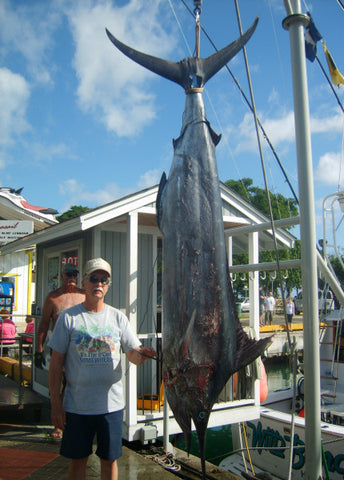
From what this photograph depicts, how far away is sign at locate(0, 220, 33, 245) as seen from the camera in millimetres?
10310

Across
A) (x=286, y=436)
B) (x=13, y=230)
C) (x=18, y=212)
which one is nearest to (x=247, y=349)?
(x=286, y=436)

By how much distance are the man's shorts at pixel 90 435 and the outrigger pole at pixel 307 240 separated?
99 cm

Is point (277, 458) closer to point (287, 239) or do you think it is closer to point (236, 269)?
point (287, 239)

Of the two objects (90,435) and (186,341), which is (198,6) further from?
(90,435)

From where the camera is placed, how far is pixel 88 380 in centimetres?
227

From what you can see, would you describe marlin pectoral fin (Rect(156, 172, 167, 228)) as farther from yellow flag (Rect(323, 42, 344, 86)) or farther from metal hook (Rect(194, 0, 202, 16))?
yellow flag (Rect(323, 42, 344, 86))

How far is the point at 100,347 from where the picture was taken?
7.59 ft

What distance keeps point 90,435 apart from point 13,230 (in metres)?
8.87

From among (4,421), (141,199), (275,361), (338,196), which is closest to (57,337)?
(141,199)

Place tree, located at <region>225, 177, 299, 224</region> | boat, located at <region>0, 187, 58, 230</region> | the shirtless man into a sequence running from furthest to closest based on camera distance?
tree, located at <region>225, 177, 299, 224</region>
boat, located at <region>0, 187, 58, 230</region>
the shirtless man

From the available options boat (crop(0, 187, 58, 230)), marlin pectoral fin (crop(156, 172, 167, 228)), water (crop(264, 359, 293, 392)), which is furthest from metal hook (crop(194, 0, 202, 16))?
water (crop(264, 359, 293, 392))

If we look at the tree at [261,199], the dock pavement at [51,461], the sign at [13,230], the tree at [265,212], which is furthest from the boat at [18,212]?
the tree at [261,199]

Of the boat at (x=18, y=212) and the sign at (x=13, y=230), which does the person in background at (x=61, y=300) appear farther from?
the boat at (x=18, y=212)

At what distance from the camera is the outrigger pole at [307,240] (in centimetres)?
209
